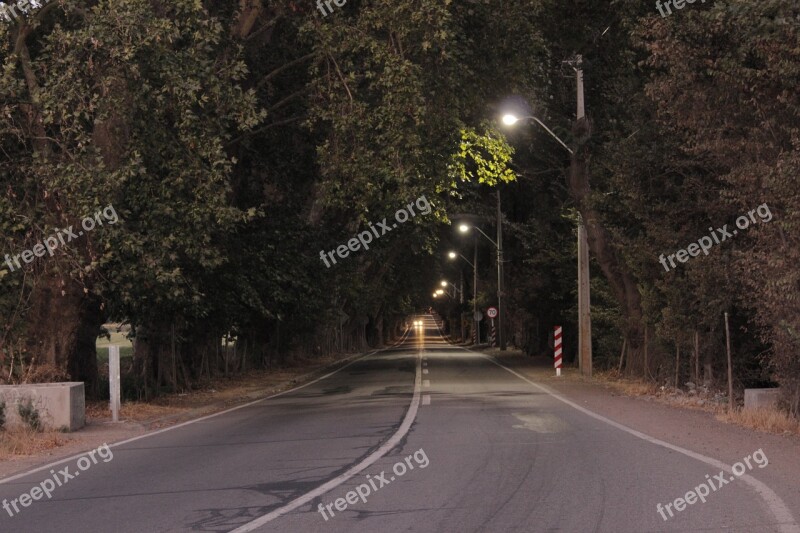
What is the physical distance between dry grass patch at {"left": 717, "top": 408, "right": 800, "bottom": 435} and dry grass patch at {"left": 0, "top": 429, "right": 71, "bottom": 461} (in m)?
10.5

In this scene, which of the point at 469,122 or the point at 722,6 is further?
the point at 469,122

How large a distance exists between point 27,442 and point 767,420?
10907 millimetres

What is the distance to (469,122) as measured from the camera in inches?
1121

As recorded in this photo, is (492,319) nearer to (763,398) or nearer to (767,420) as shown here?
(763,398)

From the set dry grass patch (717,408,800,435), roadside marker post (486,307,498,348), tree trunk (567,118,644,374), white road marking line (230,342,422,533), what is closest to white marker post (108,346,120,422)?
white road marking line (230,342,422,533)

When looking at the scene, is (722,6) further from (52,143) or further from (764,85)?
(52,143)

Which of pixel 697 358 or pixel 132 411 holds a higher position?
pixel 697 358

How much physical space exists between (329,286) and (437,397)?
733 inches

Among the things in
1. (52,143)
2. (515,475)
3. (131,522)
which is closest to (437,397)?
(52,143)

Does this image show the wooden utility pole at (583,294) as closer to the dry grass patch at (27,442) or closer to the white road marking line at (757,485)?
the white road marking line at (757,485)

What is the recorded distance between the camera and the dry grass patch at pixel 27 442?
13125mm

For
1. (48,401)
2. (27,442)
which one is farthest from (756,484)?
(48,401)

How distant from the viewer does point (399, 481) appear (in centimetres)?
974

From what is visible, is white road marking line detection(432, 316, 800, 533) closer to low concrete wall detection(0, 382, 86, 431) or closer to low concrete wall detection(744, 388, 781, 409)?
low concrete wall detection(744, 388, 781, 409)
